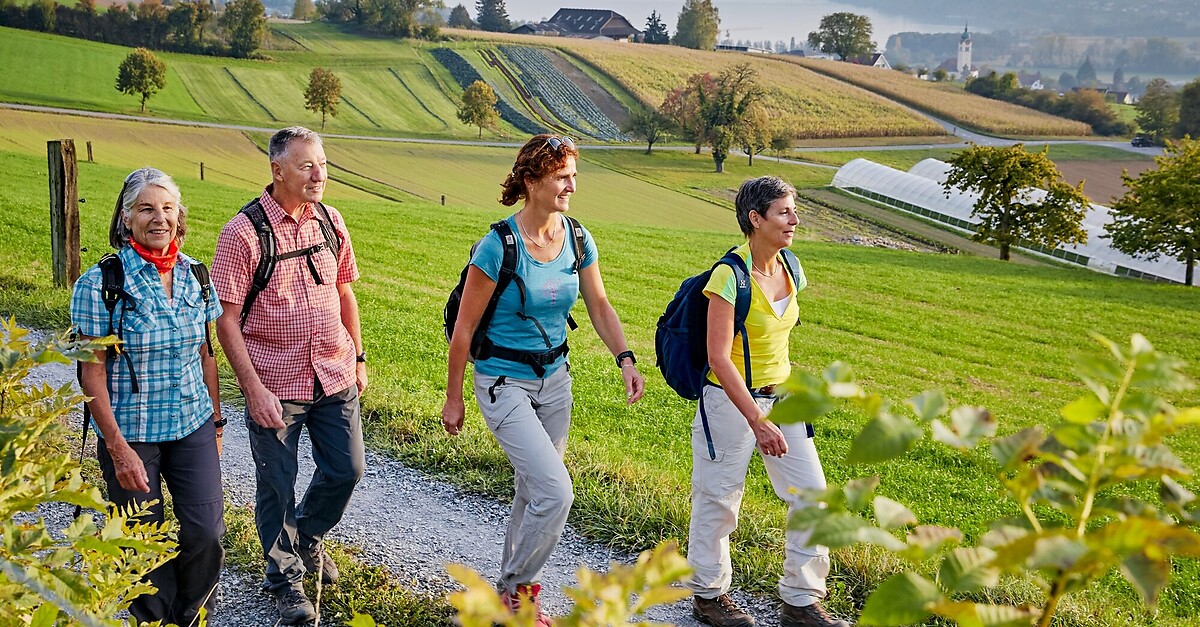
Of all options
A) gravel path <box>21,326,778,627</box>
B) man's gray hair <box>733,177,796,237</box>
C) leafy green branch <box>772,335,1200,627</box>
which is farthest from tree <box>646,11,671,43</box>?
leafy green branch <box>772,335,1200,627</box>

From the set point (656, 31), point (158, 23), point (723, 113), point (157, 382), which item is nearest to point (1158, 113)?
point (656, 31)

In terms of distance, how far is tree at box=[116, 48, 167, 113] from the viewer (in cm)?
5028

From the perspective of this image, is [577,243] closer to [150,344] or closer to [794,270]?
[794,270]

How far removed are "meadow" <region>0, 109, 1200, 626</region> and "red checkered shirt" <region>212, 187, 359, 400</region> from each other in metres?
1.97

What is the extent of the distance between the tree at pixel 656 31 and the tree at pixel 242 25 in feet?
214

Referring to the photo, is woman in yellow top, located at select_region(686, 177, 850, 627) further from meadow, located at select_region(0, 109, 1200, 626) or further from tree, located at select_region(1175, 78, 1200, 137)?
tree, located at select_region(1175, 78, 1200, 137)

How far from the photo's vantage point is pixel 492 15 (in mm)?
109688

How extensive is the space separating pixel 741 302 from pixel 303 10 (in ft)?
271

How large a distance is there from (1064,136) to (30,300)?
9827 cm

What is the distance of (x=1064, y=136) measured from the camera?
94.9 m

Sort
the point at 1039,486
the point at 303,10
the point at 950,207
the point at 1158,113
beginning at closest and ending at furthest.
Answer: the point at 1039,486 → the point at 950,207 → the point at 303,10 → the point at 1158,113

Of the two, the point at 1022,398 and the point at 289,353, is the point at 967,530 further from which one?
the point at 1022,398

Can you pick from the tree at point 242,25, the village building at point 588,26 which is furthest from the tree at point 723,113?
the village building at point 588,26

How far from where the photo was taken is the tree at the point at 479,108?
62.3 meters
